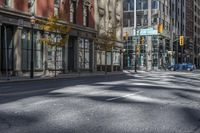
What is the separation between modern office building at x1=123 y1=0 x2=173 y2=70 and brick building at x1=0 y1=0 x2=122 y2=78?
3261 centimetres

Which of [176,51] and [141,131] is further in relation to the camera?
[176,51]

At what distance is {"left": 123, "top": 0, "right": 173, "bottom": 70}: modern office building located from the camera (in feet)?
291

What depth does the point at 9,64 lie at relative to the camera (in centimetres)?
3884

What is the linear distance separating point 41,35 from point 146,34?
48.1m

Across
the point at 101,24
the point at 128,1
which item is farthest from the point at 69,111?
the point at 128,1

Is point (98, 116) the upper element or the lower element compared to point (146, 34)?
lower

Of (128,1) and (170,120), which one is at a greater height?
(128,1)

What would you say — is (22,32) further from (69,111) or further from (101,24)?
(69,111)

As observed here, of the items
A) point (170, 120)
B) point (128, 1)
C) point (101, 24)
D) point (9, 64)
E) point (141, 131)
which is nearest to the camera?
point (141, 131)

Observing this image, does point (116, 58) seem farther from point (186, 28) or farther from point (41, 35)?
point (186, 28)

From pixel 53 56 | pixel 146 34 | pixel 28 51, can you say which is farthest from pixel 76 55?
pixel 146 34

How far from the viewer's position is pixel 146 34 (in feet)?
292

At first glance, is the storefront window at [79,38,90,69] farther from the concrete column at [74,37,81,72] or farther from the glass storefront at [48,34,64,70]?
the glass storefront at [48,34,64,70]

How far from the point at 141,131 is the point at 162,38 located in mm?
85548
